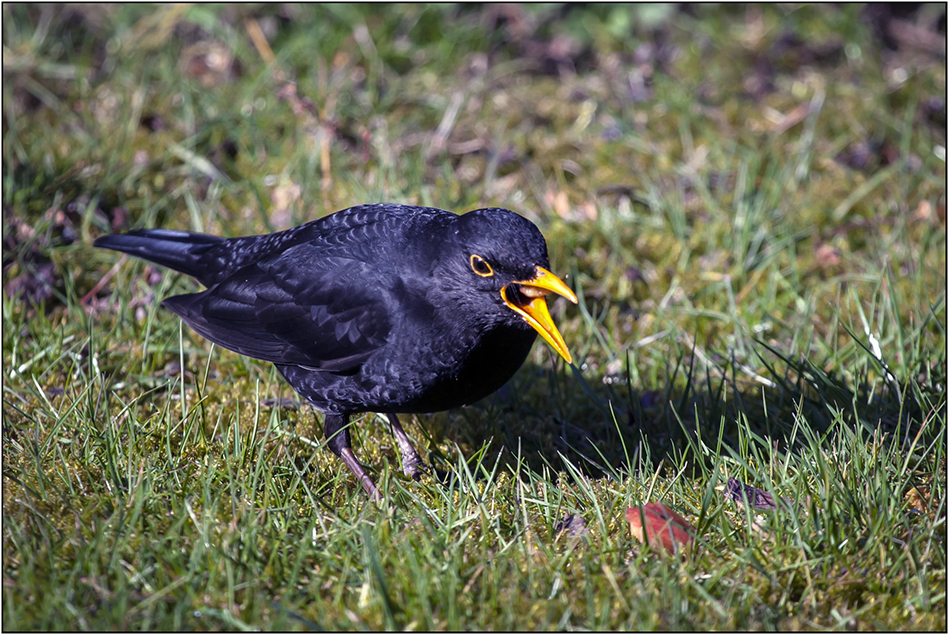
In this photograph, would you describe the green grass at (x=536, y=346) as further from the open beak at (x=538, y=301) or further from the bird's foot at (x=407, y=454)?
the open beak at (x=538, y=301)

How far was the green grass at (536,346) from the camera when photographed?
2.75m

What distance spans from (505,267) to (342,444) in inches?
43.4

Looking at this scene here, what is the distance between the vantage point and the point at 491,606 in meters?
2.69

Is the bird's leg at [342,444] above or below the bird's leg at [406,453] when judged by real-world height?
above

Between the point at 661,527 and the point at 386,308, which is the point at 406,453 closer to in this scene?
the point at 386,308

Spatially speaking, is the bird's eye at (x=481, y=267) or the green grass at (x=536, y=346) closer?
the green grass at (x=536, y=346)

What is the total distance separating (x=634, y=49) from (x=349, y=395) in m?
4.93

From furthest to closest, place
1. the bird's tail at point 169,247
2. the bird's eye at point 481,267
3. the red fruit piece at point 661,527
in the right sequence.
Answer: the bird's tail at point 169,247 → the bird's eye at point 481,267 → the red fruit piece at point 661,527

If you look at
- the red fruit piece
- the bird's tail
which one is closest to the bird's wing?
the bird's tail

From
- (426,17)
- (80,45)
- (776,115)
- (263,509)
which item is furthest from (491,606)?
(80,45)

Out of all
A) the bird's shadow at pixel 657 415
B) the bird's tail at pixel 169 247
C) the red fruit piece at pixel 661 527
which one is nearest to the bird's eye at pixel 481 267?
the bird's shadow at pixel 657 415

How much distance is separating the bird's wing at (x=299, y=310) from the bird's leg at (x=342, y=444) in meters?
0.26

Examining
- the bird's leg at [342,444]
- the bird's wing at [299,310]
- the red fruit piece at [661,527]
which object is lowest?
the red fruit piece at [661,527]

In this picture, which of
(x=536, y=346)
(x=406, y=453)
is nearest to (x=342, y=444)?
(x=406, y=453)
